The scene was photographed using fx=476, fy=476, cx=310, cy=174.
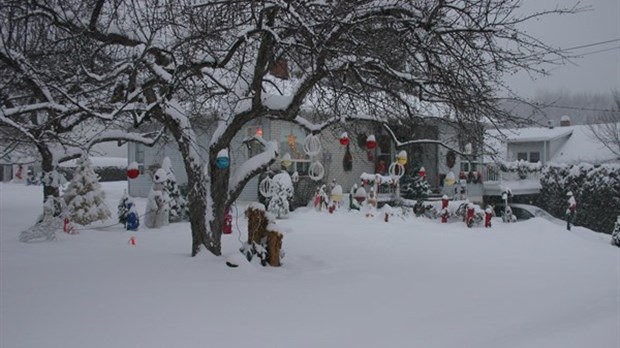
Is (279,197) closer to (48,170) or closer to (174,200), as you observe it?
(174,200)

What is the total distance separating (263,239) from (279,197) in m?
7.14

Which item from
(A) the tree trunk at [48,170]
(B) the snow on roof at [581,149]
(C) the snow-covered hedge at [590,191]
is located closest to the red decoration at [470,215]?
(C) the snow-covered hedge at [590,191]

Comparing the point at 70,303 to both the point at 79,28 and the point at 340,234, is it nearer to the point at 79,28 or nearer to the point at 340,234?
the point at 79,28

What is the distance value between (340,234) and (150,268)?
5256 millimetres

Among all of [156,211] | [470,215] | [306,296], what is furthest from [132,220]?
[470,215]

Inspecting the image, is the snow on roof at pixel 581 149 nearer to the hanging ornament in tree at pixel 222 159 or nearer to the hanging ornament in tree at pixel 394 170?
the hanging ornament in tree at pixel 394 170

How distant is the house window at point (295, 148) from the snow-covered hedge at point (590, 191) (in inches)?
375

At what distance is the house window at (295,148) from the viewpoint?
16938 millimetres

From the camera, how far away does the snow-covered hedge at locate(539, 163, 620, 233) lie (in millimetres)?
15898

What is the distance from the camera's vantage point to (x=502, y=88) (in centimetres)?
754

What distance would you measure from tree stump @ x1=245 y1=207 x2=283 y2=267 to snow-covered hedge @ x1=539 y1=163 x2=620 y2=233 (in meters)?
13.9

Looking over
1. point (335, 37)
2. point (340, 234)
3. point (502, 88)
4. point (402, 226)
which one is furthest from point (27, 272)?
point (402, 226)

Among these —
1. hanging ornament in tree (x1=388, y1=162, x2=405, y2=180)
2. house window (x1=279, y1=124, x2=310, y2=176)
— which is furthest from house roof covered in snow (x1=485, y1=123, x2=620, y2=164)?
hanging ornament in tree (x1=388, y1=162, x2=405, y2=180)

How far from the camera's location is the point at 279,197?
13906 mm
